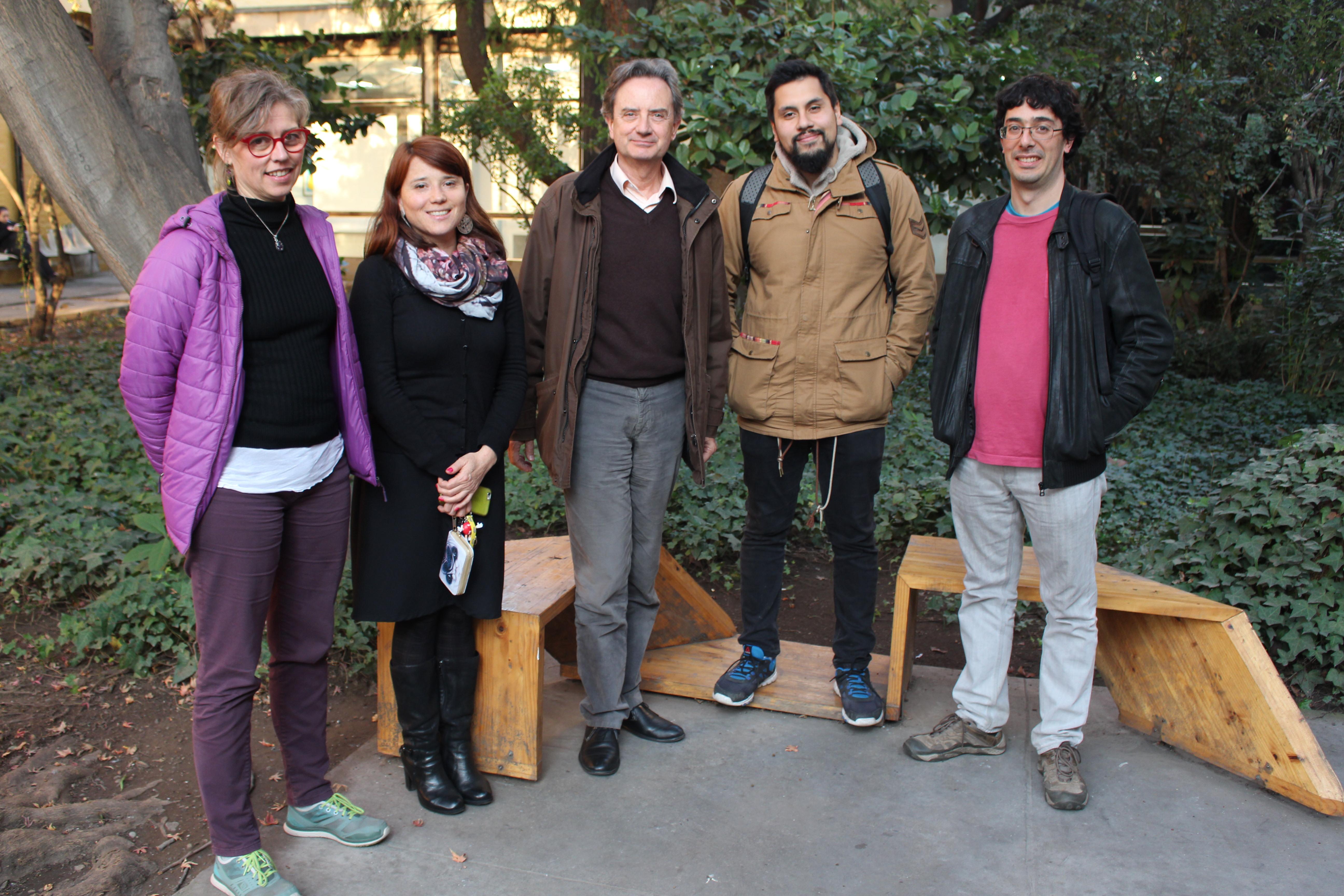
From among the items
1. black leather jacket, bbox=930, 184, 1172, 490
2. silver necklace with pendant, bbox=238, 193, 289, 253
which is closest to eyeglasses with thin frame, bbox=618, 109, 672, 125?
silver necklace with pendant, bbox=238, 193, 289, 253

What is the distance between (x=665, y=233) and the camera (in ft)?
10.6

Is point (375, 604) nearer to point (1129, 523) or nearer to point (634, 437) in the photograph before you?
point (634, 437)

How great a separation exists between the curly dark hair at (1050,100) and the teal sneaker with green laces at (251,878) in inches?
116

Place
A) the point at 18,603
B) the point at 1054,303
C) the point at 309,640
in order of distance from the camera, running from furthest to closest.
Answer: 1. the point at 18,603
2. the point at 1054,303
3. the point at 309,640

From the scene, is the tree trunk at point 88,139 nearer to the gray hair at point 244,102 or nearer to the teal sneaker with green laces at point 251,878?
the gray hair at point 244,102

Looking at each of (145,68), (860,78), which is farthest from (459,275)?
(860,78)

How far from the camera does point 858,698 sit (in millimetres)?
3625

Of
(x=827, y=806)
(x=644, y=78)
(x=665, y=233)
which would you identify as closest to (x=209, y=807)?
(x=827, y=806)

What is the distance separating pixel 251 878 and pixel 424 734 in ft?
2.02

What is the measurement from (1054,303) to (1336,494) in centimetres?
165

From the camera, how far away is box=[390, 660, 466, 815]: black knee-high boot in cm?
309

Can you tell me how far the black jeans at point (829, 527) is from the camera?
3492mm

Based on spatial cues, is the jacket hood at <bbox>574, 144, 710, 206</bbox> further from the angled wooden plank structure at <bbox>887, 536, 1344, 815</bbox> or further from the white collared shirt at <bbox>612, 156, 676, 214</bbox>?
the angled wooden plank structure at <bbox>887, 536, 1344, 815</bbox>

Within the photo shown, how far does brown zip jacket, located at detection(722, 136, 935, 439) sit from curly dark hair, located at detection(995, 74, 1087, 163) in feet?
1.46
